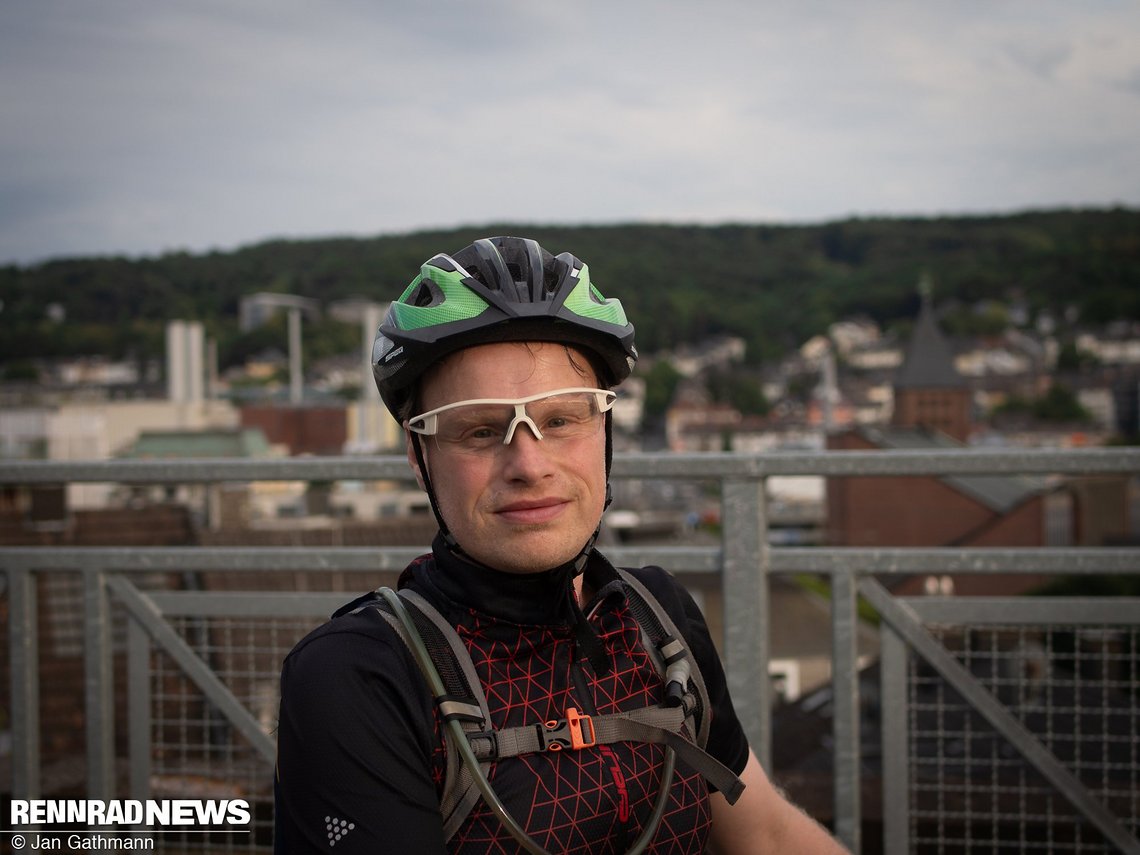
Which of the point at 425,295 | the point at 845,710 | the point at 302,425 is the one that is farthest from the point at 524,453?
the point at 302,425

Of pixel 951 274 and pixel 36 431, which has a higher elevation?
pixel 951 274

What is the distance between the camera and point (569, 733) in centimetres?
165

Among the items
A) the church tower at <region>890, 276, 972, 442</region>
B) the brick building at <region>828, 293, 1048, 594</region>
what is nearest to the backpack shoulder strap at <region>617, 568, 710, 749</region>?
the brick building at <region>828, 293, 1048, 594</region>

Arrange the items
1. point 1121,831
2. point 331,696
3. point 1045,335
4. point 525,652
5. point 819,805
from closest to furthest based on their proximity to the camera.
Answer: point 331,696, point 525,652, point 1121,831, point 819,805, point 1045,335

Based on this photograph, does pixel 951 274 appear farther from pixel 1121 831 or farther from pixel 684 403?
pixel 1121 831

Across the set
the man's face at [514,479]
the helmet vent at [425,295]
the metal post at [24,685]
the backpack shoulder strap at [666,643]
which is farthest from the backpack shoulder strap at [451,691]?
the metal post at [24,685]

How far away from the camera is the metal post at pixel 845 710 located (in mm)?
3244

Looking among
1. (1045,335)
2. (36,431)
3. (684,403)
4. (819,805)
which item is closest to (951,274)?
(1045,335)

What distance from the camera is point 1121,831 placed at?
3111 mm

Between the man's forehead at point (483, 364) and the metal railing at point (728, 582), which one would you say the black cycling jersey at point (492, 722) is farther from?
the metal railing at point (728, 582)

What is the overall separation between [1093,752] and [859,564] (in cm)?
84

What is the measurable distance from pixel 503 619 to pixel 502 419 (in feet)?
0.95

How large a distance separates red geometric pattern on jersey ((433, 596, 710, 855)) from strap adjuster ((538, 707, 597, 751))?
14 mm

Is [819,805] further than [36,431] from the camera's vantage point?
No
